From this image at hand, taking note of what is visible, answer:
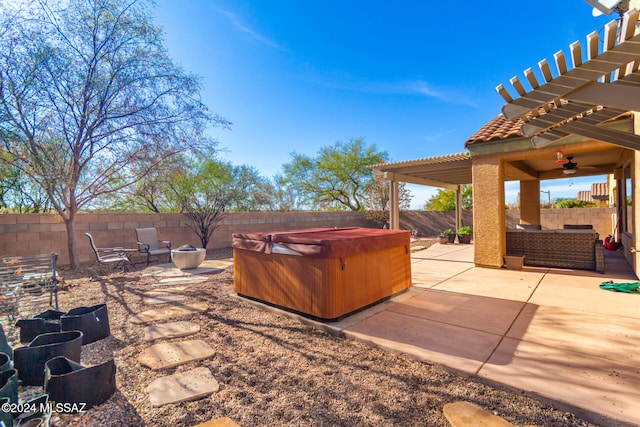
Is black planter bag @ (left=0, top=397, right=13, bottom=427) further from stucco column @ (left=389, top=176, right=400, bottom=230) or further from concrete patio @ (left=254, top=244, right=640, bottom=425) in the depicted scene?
stucco column @ (left=389, top=176, right=400, bottom=230)

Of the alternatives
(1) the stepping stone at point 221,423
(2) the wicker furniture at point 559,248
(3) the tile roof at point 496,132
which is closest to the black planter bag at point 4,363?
(1) the stepping stone at point 221,423

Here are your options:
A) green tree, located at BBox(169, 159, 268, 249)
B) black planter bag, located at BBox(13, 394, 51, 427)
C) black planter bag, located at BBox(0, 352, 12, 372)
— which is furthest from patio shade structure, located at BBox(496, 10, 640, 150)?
green tree, located at BBox(169, 159, 268, 249)

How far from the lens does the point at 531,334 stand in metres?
2.79

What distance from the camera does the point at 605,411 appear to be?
168cm

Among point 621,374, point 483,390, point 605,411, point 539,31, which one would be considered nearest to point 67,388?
point 483,390

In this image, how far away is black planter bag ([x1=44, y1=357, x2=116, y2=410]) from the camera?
176cm

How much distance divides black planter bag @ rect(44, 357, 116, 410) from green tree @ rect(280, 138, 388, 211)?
15.0m

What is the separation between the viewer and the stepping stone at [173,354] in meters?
2.43

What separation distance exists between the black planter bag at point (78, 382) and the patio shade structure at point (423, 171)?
735 centimetres

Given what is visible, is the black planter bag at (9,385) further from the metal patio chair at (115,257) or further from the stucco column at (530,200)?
the stucco column at (530,200)

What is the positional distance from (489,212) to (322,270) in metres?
4.57

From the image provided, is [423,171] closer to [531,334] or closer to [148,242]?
[531,334]

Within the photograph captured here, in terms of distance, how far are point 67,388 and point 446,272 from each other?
5708 mm

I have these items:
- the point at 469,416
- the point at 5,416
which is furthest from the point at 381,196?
the point at 5,416
